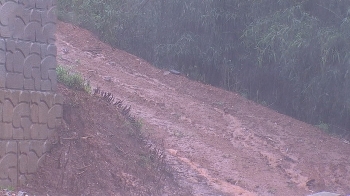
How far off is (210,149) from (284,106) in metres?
5.00

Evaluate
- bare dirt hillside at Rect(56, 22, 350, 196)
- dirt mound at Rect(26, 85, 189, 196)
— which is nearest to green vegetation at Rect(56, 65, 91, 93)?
dirt mound at Rect(26, 85, 189, 196)

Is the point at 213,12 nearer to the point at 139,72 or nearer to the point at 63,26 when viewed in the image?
the point at 139,72

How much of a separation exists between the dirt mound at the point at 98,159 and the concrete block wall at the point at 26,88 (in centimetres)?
21

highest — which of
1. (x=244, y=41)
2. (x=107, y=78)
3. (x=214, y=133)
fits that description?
(x=244, y=41)

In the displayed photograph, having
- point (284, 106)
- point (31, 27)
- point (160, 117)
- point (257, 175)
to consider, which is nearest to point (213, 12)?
point (284, 106)

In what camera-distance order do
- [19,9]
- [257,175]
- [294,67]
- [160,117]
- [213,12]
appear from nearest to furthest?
[19,9] < [257,175] < [160,117] < [294,67] < [213,12]

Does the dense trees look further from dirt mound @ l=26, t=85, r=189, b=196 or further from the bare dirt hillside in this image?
dirt mound @ l=26, t=85, r=189, b=196

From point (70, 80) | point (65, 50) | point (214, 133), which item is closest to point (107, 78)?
point (65, 50)

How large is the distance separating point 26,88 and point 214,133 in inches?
209

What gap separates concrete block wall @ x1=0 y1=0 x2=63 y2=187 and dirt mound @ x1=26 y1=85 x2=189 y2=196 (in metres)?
0.21

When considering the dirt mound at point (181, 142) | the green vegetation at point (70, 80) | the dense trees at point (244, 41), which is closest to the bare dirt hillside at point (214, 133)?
the dirt mound at point (181, 142)

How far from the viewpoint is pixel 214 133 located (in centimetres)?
1218

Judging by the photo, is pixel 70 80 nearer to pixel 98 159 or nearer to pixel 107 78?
pixel 98 159

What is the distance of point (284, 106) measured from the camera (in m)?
15.8
